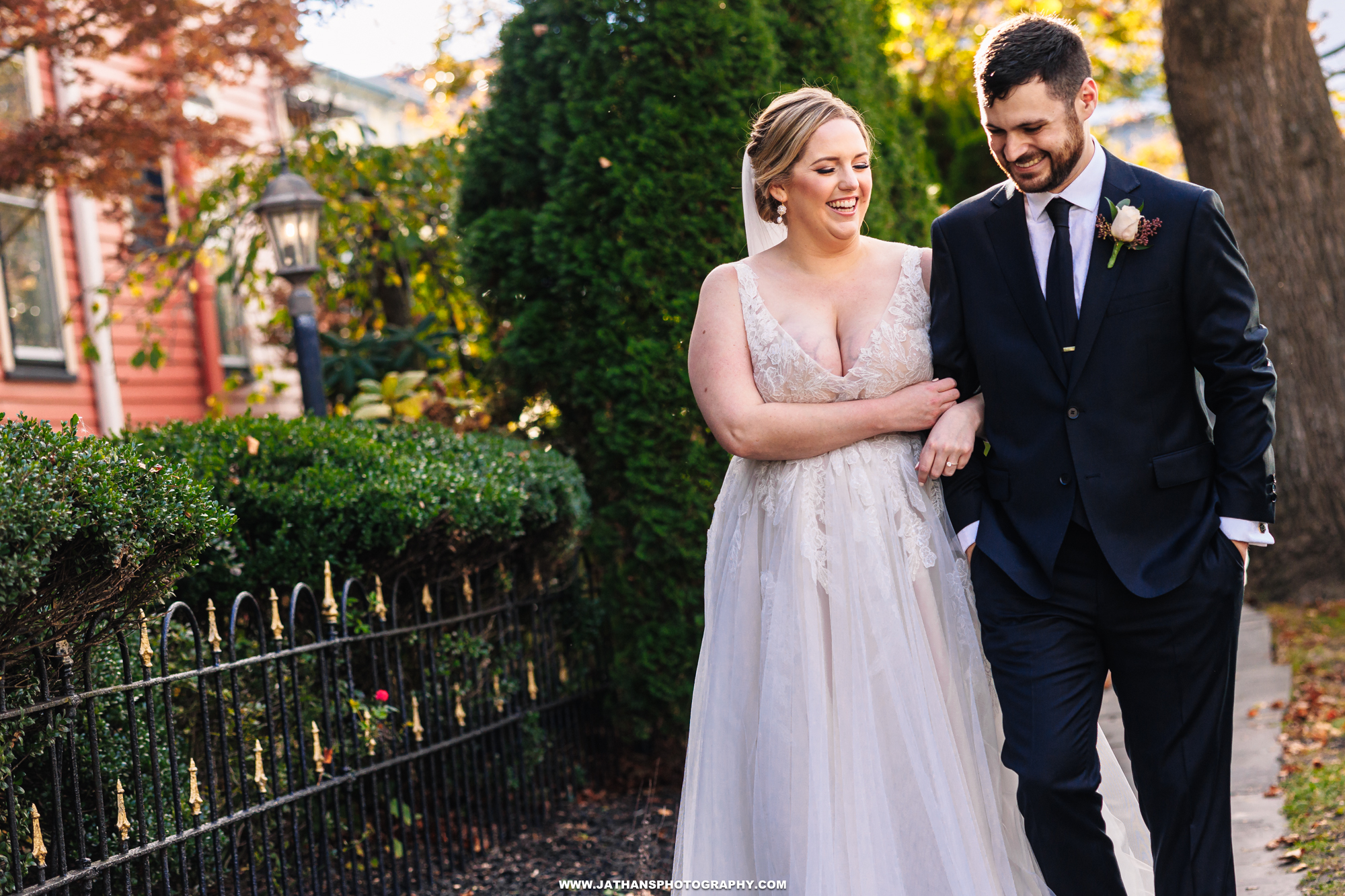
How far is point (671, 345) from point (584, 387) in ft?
1.55

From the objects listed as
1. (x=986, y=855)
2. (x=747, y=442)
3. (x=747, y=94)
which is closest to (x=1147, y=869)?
(x=986, y=855)

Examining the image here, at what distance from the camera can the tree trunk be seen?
766cm

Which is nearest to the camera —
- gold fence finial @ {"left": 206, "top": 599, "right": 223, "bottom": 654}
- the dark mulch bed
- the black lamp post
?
gold fence finial @ {"left": 206, "top": 599, "right": 223, "bottom": 654}

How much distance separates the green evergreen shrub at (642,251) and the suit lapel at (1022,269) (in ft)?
7.24

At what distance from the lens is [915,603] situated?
Result: 9.75ft

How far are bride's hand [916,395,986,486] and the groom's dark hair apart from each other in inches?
29.3

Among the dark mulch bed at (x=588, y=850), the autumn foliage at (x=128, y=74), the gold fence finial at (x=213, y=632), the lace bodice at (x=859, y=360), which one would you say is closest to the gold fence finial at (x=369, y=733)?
the dark mulch bed at (x=588, y=850)

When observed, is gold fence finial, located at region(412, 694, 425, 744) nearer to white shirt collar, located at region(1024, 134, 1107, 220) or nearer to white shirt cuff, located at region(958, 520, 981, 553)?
white shirt cuff, located at region(958, 520, 981, 553)

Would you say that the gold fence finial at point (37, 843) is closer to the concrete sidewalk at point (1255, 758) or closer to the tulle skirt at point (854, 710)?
the tulle skirt at point (854, 710)

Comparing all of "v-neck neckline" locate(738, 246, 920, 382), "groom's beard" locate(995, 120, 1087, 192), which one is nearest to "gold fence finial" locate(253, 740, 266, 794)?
"v-neck neckline" locate(738, 246, 920, 382)

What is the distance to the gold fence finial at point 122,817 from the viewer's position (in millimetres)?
2938

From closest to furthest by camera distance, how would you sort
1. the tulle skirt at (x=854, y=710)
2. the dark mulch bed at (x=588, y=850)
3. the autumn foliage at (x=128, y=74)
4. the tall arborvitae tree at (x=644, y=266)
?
the tulle skirt at (x=854, y=710) → the dark mulch bed at (x=588, y=850) → the tall arborvitae tree at (x=644, y=266) → the autumn foliage at (x=128, y=74)

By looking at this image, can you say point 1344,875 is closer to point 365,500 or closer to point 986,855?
point 986,855

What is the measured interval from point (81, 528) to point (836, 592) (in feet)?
5.84
